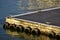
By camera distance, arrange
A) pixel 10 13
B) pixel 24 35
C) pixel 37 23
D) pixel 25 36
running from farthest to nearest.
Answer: pixel 10 13 < pixel 24 35 < pixel 25 36 < pixel 37 23

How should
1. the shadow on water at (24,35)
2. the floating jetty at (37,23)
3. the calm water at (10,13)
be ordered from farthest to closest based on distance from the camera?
the calm water at (10,13) < the shadow on water at (24,35) < the floating jetty at (37,23)

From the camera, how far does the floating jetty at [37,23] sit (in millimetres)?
40719

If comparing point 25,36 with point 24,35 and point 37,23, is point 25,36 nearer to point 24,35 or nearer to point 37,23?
point 24,35

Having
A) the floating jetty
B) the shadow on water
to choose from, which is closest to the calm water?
the shadow on water

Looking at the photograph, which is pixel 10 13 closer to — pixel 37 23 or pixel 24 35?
pixel 24 35

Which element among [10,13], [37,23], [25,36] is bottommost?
[25,36]

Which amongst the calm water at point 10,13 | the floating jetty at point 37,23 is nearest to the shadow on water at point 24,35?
the calm water at point 10,13

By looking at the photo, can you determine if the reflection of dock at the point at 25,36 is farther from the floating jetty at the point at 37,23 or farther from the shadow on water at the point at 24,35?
the floating jetty at the point at 37,23

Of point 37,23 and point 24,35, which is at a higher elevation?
point 37,23

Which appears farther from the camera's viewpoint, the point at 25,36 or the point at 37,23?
the point at 25,36

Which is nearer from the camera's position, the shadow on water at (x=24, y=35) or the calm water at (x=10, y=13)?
the shadow on water at (x=24, y=35)

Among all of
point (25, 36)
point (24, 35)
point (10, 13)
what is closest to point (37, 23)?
point (25, 36)

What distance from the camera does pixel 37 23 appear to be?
42250 mm

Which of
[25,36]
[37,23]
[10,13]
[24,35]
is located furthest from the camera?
[10,13]
